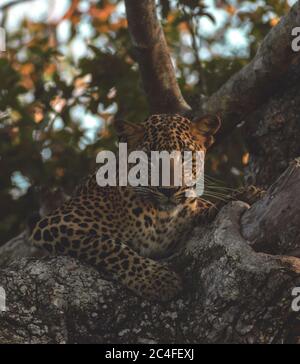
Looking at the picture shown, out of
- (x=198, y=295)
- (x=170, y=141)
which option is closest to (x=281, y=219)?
(x=198, y=295)

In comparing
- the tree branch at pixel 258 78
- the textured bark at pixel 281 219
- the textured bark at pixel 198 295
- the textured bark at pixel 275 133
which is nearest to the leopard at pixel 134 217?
the textured bark at pixel 198 295

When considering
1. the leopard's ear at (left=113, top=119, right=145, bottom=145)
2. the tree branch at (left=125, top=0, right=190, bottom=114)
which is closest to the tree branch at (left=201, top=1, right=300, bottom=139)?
the tree branch at (left=125, top=0, right=190, bottom=114)

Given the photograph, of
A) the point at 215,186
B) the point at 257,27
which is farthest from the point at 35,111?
the point at 215,186

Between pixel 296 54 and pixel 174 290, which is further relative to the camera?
pixel 296 54

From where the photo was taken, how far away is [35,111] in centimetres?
1216

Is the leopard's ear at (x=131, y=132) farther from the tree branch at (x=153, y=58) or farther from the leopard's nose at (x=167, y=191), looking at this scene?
the tree branch at (x=153, y=58)

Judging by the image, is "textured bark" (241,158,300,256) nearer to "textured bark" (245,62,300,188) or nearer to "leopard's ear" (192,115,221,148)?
"textured bark" (245,62,300,188)

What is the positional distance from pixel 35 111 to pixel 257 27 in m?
3.00

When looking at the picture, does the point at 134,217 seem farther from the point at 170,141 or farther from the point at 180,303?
the point at 180,303

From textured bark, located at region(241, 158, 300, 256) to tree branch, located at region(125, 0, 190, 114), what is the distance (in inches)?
105

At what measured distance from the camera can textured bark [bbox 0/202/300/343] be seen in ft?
21.1

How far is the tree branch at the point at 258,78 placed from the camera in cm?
848

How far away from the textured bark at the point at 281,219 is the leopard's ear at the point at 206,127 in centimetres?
153
